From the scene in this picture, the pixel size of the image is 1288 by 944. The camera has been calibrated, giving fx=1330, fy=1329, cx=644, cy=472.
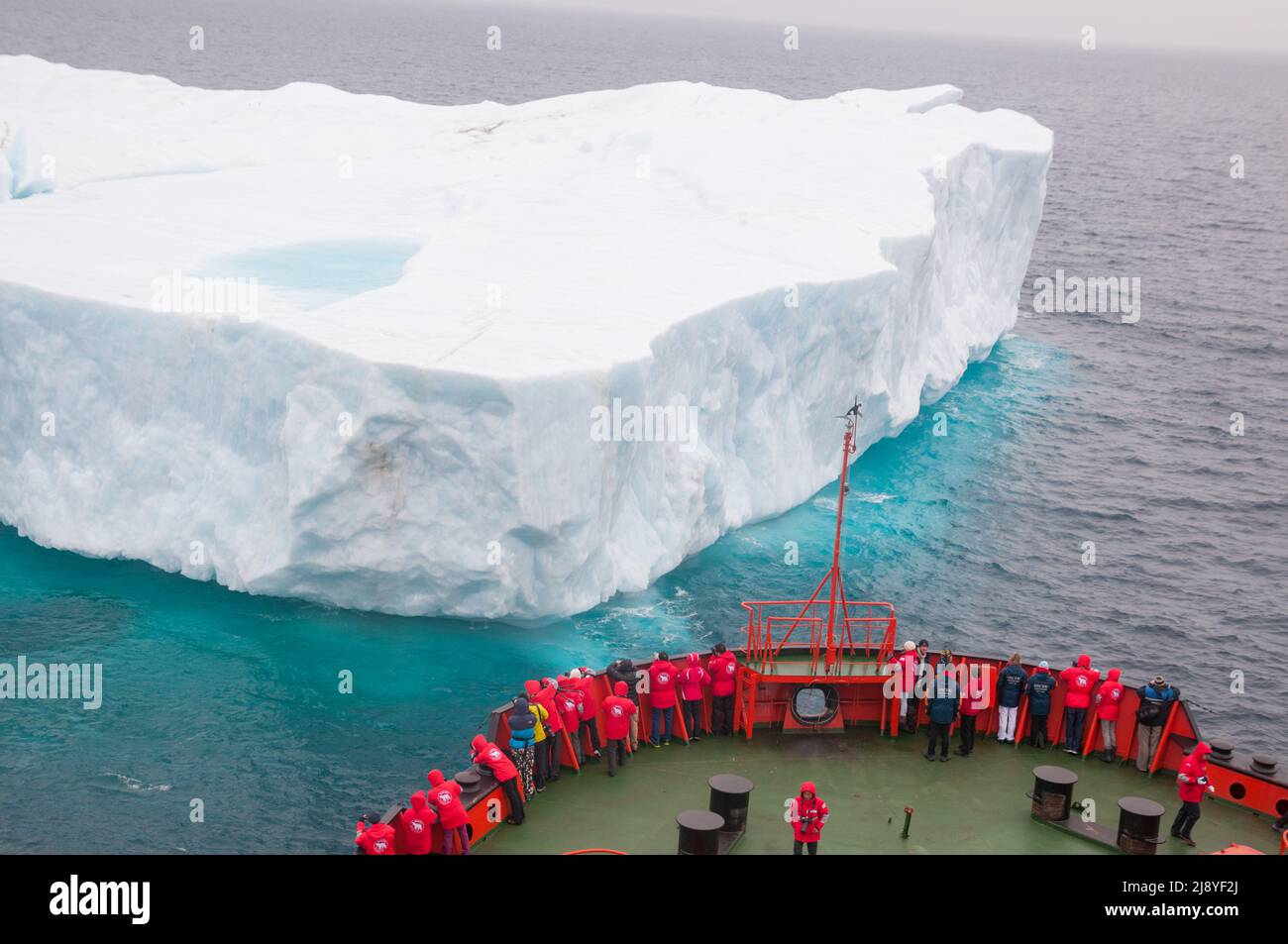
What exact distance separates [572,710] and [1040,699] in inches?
263

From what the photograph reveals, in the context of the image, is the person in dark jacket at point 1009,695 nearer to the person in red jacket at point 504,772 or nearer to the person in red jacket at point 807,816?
the person in red jacket at point 807,816

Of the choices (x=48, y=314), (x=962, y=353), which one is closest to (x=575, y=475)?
(x=48, y=314)

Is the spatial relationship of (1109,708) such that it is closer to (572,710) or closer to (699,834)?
(699,834)

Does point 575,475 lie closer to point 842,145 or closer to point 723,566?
point 723,566

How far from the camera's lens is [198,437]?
24.5m

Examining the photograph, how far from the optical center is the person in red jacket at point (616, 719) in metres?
17.6

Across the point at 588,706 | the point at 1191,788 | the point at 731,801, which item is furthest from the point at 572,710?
the point at 1191,788

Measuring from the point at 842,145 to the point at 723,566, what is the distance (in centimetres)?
1733

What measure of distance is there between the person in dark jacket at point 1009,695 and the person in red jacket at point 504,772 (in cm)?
705

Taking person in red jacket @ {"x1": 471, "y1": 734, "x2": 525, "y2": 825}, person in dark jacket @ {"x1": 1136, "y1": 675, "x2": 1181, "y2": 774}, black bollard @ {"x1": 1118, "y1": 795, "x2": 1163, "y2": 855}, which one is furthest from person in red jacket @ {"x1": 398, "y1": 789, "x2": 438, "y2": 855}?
person in dark jacket @ {"x1": 1136, "y1": 675, "x2": 1181, "y2": 774}

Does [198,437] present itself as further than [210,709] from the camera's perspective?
Yes

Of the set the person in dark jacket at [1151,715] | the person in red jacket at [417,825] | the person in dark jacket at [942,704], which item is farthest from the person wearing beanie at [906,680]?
the person in red jacket at [417,825]

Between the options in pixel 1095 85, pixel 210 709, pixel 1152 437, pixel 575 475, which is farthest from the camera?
pixel 1095 85

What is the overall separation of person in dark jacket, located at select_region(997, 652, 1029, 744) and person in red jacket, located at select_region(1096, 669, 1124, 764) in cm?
103
